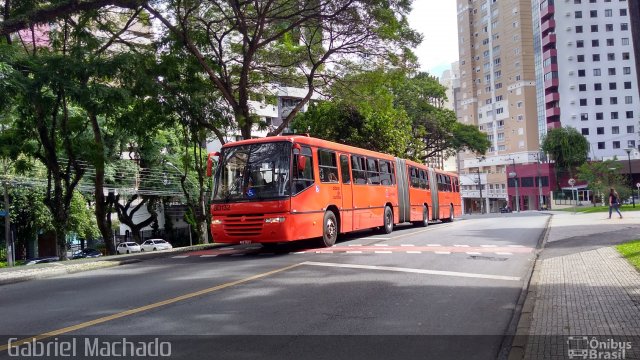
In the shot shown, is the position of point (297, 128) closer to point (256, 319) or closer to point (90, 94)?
point (90, 94)

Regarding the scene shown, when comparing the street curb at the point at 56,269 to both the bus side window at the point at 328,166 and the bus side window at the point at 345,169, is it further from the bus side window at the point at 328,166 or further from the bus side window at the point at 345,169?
the bus side window at the point at 345,169

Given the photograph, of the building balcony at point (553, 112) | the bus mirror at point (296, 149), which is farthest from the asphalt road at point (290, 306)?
the building balcony at point (553, 112)

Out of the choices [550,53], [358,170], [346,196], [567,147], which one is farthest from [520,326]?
[550,53]

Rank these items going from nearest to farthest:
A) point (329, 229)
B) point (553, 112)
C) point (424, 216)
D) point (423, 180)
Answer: point (329, 229) → point (424, 216) → point (423, 180) → point (553, 112)

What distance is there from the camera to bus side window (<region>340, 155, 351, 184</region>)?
51.4ft

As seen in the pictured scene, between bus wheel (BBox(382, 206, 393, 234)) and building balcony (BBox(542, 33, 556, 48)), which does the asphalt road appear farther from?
building balcony (BBox(542, 33, 556, 48))

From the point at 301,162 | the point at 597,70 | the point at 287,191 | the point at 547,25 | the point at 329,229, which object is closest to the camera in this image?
the point at 287,191

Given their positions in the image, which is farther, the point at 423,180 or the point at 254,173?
the point at 423,180

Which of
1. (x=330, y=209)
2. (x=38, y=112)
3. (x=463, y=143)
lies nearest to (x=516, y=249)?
(x=330, y=209)

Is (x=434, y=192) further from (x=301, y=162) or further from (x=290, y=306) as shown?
(x=290, y=306)

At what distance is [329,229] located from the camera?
14469 mm

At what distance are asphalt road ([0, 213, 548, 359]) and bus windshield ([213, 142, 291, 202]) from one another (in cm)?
170

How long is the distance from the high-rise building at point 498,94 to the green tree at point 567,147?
290 inches

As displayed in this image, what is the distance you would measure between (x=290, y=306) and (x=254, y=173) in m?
6.37
